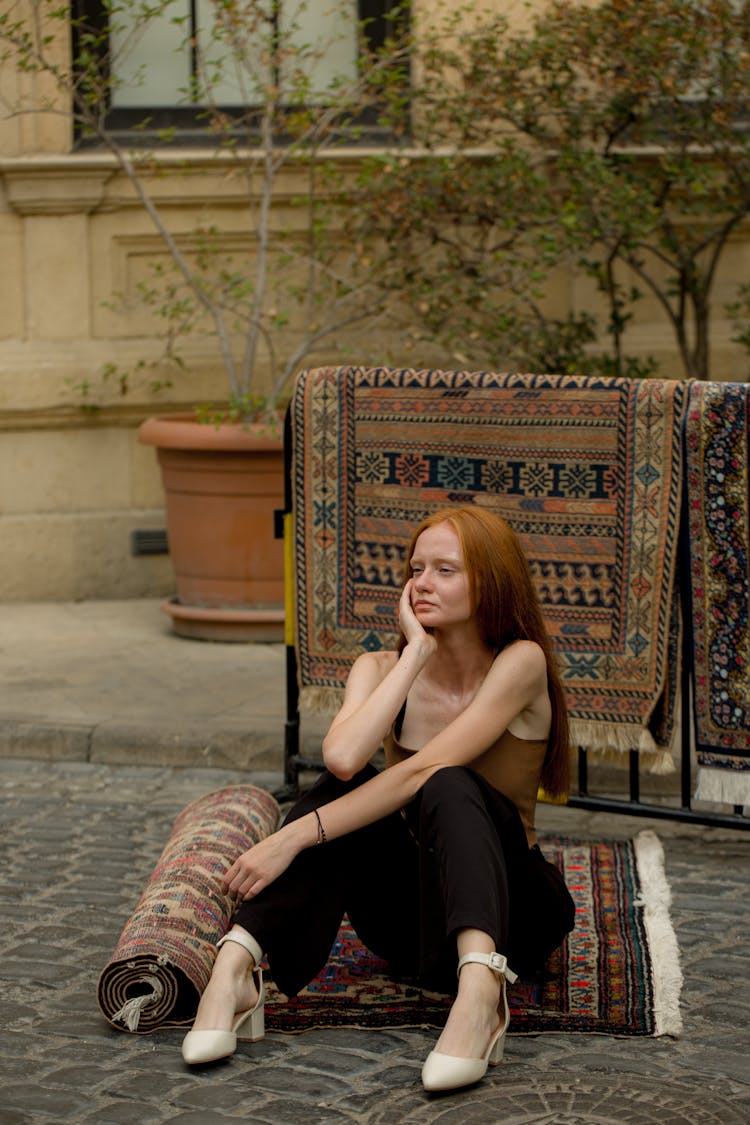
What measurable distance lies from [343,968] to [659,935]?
2.72 ft

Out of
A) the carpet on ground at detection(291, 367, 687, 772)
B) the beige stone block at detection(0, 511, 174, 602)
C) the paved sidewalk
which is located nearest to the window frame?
the beige stone block at detection(0, 511, 174, 602)

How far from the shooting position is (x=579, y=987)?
159 inches

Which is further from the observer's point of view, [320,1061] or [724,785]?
[724,785]

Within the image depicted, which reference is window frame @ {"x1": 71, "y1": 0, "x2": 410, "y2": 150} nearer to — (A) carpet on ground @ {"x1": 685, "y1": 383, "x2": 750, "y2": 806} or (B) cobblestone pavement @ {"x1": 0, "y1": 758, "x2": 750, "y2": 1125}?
(A) carpet on ground @ {"x1": 685, "y1": 383, "x2": 750, "y2": 806}

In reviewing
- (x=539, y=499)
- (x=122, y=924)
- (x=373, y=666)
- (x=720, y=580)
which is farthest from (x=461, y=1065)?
(x=539, y=499)

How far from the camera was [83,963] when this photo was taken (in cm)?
420

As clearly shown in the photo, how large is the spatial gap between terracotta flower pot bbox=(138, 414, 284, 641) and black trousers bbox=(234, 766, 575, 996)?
155 inches

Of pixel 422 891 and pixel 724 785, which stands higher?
pixel 422 891

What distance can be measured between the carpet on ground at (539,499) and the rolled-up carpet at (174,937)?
1.13 metres

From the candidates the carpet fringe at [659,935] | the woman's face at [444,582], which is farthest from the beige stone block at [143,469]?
the woman's face at [444,582]

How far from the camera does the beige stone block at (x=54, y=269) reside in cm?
870

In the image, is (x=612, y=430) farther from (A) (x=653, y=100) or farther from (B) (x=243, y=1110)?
(A) (x=653, y=100)

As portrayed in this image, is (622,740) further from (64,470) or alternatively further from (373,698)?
(64,470)

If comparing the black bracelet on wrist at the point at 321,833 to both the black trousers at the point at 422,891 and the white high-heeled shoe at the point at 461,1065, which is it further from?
the white high-heeled shoe at the point at 461,1065
